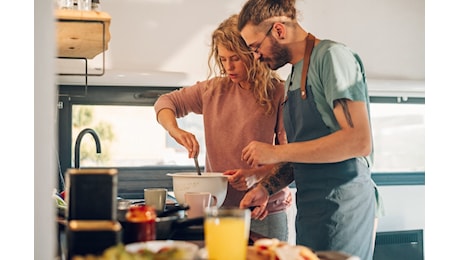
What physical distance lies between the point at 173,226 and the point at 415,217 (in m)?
2.56

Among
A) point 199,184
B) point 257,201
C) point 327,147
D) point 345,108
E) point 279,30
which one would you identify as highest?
point 279,30

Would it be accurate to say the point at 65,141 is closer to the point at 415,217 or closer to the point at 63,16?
the point at 63,16

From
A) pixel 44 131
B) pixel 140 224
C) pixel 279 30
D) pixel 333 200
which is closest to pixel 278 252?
pixel 140 224

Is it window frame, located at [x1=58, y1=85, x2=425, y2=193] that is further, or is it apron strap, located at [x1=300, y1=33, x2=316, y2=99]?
window frame, located at [x1=58, y1=85, x2=425, y2=193]

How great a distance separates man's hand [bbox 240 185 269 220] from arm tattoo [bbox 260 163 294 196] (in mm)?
30

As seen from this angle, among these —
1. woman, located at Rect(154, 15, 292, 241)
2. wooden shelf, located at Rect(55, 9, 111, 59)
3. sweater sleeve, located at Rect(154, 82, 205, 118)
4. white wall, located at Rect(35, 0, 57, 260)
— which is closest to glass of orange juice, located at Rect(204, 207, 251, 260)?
white wall, located at Rect(35, 0, 57, 260)

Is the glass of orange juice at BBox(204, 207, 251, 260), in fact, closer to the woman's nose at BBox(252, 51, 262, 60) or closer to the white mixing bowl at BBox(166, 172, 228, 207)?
the white mixing bowl at BBox(166, 172, 228, 207)

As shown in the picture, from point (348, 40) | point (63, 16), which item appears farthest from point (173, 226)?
point (348, 40)

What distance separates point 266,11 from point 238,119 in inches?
18.7

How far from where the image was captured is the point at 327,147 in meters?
2.03

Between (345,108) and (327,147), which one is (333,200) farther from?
(345,108)

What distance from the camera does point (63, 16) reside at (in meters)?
1.72

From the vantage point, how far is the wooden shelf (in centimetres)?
175

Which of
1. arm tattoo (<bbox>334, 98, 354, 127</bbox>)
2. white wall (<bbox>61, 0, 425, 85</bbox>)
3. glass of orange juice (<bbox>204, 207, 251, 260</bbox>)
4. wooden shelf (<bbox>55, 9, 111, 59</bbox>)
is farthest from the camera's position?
white wall (<bbox>61, 0, 425, 85</bbox>)
